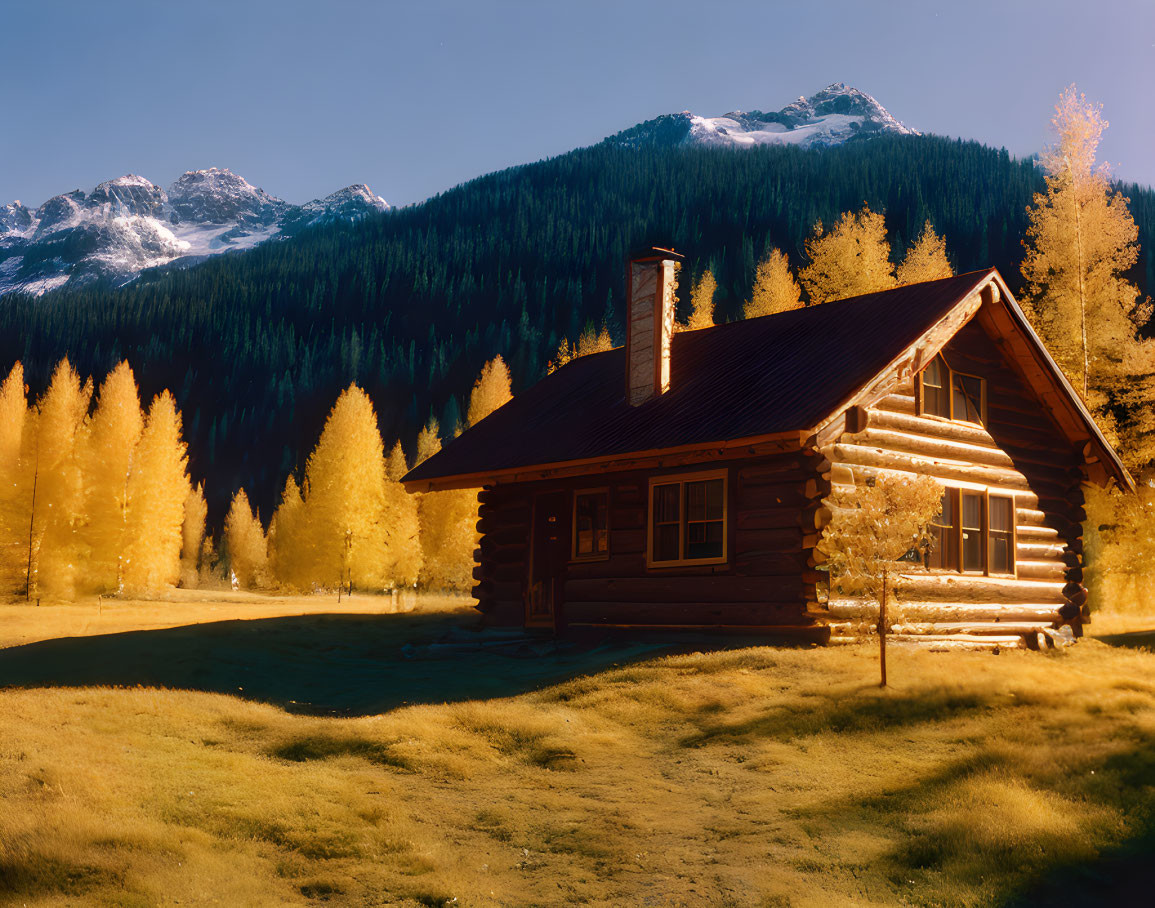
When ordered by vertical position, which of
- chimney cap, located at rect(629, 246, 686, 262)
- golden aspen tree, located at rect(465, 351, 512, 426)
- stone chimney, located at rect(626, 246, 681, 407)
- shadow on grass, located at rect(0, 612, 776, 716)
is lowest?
shadow on grass, located at rect(0, 612, 776, 716)

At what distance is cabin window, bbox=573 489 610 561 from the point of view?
23062 millimetres

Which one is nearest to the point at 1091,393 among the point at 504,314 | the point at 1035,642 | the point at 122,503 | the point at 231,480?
the point at 1035,642

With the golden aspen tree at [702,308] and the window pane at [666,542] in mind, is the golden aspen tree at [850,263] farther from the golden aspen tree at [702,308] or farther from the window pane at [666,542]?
the window pane at [666,542]

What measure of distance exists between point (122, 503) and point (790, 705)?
41.2 meters

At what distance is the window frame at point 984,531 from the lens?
20891 millimetres

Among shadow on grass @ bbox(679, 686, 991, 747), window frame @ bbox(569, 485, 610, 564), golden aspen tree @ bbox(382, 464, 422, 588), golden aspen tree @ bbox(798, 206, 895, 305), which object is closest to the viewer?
shadow on grass @ bbox(679, 686, 991, 747)

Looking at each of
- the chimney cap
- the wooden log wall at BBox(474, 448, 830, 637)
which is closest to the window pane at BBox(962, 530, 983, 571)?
the wooden log wall at BBox(474, 448, 830, 637)

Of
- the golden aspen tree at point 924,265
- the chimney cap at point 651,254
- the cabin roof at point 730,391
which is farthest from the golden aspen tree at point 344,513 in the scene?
the chimney cap at point 651,254

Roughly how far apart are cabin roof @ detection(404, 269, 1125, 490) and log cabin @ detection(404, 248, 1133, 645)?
0.07 m

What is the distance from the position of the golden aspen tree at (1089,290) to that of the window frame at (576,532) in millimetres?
→ 17259

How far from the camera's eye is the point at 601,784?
1198 centimetres

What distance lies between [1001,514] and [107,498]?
39.9m

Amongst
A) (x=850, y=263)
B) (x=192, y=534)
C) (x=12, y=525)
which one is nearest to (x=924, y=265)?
(x=850, y=263)

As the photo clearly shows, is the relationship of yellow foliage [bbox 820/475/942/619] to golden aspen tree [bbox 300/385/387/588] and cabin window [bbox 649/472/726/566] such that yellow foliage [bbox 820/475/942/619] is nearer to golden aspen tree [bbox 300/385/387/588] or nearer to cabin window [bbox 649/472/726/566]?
cabin window [bbox 649/472/726/566]
